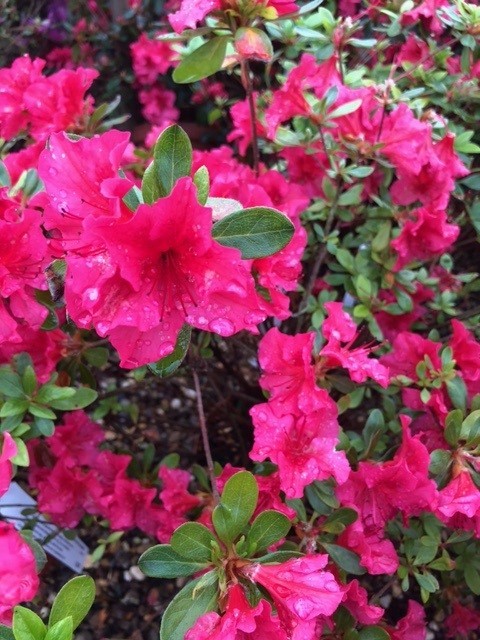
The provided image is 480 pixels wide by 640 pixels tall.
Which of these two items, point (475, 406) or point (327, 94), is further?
point (327, 94)

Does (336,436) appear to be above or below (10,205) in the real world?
below

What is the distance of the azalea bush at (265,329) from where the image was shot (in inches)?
29.6

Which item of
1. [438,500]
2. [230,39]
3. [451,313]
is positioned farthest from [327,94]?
[438,500]

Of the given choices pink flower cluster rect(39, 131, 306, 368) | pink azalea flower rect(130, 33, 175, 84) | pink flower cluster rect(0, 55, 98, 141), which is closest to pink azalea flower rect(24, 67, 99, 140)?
pink flower cluster rect(0, 55, 98, 141)

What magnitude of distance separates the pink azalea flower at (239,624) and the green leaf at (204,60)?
2.41 ft

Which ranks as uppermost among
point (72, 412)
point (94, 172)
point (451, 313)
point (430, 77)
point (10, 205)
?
point (94, 172)

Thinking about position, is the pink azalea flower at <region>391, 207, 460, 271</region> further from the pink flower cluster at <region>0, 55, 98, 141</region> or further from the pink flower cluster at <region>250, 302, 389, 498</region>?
the pink flower cluster at <region>0, 55, 98, 141</region>

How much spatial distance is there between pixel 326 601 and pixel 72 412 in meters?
0.79

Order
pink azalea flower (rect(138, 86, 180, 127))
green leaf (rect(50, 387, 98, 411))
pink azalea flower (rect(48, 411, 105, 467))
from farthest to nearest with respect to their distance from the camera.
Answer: pink azalea flower (rect(138, 86, 180, 127)) < pink azalea flower (rect(48, 411, 105, 467)) < green leaf (rect(50, 387, 98, 411))

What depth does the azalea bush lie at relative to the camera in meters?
0.75

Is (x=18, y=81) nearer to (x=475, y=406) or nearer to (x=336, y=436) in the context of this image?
(x=336, y=436)

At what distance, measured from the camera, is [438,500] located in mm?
933

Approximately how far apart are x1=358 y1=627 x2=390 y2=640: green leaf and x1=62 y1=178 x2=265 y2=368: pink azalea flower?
0.52 metres

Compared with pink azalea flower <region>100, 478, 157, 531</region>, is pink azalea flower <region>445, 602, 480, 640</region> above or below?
below
